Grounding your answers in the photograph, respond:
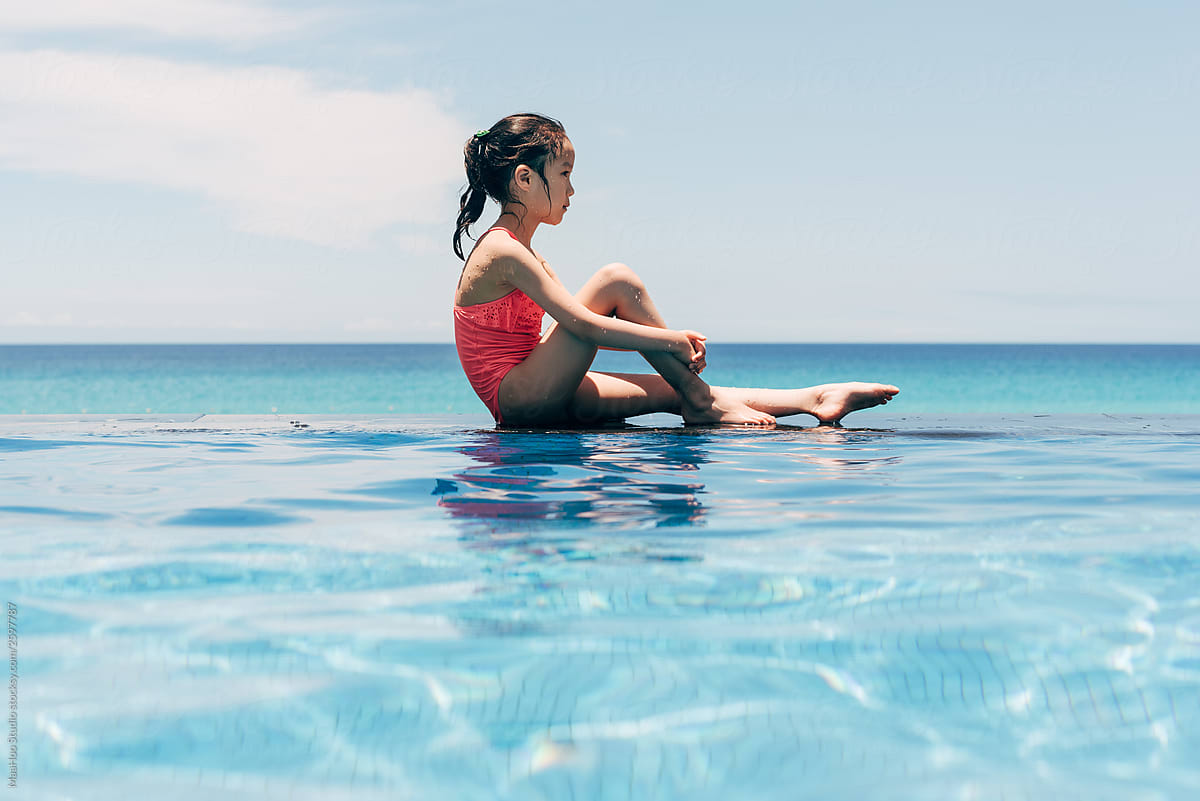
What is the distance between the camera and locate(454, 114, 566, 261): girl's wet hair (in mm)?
4277

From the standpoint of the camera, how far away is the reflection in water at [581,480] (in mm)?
2584

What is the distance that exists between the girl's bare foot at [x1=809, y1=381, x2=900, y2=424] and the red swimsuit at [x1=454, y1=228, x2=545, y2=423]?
141 centimetres

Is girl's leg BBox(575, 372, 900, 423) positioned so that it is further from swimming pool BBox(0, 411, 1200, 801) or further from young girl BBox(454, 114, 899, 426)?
swimming pool BBox(0, 411, 1200, 801)

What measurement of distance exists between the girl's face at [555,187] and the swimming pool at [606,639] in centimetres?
168

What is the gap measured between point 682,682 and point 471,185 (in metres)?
3.38

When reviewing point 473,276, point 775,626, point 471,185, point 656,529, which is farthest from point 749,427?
point 775,626

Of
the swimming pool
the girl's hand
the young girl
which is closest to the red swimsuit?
the young girl

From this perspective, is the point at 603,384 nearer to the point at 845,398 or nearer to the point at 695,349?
the point at 695,349

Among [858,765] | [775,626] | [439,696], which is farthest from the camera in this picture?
[775,626]

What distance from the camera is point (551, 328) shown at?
4.30 metres

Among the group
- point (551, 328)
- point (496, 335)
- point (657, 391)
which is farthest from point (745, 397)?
point (496, 335)

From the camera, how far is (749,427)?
14.5ft

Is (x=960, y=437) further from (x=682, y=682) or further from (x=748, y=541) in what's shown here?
(x=682, y=682)

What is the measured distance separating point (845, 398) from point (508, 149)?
6.37ft
